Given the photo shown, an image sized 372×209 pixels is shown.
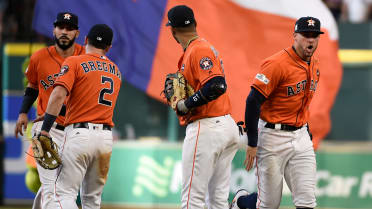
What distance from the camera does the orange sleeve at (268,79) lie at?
7332 mm

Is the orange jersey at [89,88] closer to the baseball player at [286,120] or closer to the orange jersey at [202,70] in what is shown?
the orange jersey at [202,70]

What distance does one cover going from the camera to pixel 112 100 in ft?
24.3

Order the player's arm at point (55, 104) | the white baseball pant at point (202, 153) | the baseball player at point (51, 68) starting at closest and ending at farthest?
the white baseball pant at point (202, 153), the player's arm at point (55, 104), the baseball player at point (51, 68)

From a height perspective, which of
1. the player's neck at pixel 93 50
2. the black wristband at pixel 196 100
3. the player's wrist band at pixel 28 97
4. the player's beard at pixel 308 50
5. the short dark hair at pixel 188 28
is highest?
the short dark hair at pixel 188 28

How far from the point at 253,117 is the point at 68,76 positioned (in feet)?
5.71

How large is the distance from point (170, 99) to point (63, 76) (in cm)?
99

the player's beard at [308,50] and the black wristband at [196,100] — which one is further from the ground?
the player's beard at [308,50]

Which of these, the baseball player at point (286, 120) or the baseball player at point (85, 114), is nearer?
the baseball player at point (85, 114)

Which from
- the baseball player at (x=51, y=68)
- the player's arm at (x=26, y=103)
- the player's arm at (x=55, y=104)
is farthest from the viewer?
the player's arm at (x=26, y=103)

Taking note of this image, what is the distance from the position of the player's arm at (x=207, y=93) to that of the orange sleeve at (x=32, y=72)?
2.26m

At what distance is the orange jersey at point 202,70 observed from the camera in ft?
22.5

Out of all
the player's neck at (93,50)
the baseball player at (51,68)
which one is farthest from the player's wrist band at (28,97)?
the player's neck at (93,50)

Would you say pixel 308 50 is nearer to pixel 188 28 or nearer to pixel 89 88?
pixel 188 28

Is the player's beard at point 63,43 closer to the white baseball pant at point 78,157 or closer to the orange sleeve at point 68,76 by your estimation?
the orange sleeve at point 68,76
